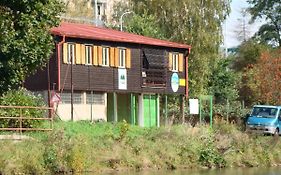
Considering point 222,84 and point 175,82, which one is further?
point 222,84

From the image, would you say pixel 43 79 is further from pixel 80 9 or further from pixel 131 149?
pixel 80 9

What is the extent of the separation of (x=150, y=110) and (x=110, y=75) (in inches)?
236

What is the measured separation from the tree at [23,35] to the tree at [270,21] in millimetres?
54450

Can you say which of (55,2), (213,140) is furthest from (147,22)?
(55,2)

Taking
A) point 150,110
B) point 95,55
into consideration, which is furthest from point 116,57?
point 150,110

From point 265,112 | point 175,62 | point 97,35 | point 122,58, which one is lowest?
point 265,112

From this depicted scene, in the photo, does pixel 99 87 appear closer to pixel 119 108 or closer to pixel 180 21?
pixel 119 108

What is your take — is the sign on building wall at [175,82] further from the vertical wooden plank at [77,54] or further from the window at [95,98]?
the vertical wooden plank at [77,54]

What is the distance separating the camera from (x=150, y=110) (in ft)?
173

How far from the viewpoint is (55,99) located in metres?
41.7

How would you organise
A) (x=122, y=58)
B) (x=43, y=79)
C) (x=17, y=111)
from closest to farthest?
(x=17, y=111), (x=43, y=79), (x=122, y=58)

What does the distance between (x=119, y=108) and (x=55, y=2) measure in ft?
65.9

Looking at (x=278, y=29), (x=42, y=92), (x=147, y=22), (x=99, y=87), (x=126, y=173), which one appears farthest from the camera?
(x=278, y=29)

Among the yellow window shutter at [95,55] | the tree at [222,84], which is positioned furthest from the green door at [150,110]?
the tree at [222,84]
